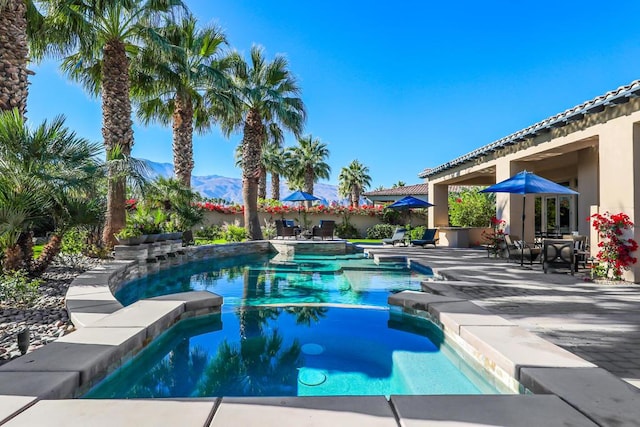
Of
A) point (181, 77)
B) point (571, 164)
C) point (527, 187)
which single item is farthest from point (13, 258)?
point (571, 164)

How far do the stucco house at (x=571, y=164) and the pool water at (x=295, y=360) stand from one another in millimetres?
5763

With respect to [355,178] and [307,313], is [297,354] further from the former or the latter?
[355,178]

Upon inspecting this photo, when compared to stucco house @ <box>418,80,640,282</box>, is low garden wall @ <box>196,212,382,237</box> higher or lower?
lower

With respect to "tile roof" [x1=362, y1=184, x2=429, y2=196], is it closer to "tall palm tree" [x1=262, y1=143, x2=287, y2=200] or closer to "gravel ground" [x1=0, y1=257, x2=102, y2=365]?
"tall palm tree" [x1=262, y1=143, x2=287, y2=200]

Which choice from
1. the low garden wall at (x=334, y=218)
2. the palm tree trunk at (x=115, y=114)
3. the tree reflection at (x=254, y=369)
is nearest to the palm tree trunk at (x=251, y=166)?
the low garden wall at (x=334, y=218)

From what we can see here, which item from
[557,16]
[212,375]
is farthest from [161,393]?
[557,16]

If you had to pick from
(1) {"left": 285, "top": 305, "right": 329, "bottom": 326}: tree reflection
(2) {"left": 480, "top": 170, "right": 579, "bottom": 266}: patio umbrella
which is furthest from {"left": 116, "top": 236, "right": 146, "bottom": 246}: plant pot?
(2) {"left": 480, "top": 170, "right": 579, "bottom": 266}: patio umbrella

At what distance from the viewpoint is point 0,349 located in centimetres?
356

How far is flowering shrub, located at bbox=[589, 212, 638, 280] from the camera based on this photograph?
277 inches

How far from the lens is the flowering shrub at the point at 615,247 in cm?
702

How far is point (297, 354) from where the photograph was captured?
14.4ft

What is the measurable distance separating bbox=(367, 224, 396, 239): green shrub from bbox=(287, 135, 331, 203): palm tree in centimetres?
1294

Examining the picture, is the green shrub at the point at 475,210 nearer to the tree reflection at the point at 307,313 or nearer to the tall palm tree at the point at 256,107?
the tall palm tree at the point at 256,107

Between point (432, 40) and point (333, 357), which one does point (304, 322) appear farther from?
point (432, 40)
